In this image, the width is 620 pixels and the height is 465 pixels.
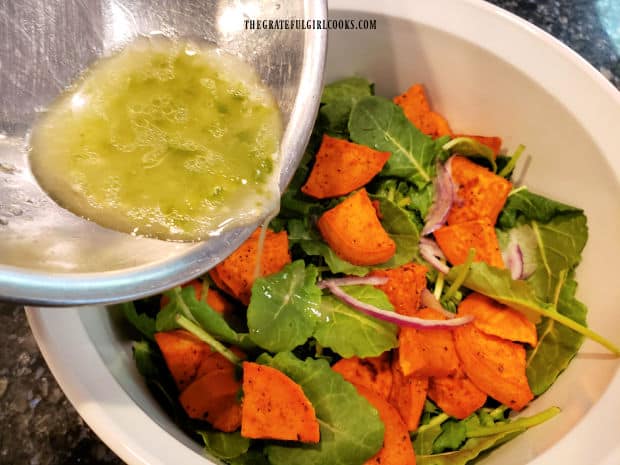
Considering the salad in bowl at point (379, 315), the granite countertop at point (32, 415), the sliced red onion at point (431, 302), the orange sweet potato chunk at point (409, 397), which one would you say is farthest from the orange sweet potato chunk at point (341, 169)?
the granite countertop at point (32, 415)

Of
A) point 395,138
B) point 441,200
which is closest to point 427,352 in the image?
point 441,200

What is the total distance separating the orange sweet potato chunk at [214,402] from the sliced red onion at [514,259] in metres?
0.52

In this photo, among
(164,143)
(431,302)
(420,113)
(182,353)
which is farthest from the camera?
(420,113)

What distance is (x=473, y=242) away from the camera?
1053 millimetres

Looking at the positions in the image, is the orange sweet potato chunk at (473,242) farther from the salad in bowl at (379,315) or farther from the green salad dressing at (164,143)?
the green salad dressing at (164,143)

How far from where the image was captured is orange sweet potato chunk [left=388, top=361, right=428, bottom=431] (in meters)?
0.93

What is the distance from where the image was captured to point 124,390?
824 mm

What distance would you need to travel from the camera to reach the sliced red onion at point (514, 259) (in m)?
1.08

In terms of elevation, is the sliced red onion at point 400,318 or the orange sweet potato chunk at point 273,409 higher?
the sliced red onion at point 400,318

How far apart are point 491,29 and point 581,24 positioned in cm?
43

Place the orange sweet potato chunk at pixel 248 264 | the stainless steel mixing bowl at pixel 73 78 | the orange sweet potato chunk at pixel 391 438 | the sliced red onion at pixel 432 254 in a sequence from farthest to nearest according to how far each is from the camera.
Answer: the sliced red onion at pixel 432 254 → the orange sweet potato chunk at pixel 248 264 → the orange sweet potato chunk at pixel 391 438 → the stainless steel mixing bowl at pixel 73 78

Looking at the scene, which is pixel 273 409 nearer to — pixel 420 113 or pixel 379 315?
pixel 379 315

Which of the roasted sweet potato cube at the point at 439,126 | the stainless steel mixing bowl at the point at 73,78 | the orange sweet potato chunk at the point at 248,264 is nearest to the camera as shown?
the stainless steel mixing bowl at the point at 73,78

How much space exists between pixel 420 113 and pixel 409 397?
55cm
